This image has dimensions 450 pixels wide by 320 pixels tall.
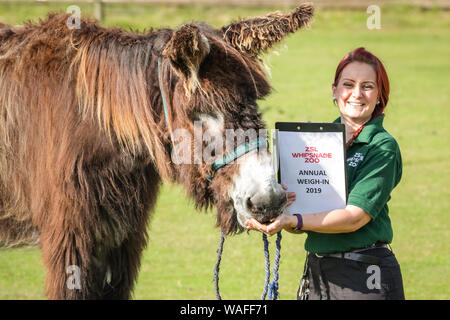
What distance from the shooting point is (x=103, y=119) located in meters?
3.52

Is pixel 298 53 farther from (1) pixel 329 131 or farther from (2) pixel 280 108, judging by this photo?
(1) pixel 329 131

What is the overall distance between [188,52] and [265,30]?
53 centimetres

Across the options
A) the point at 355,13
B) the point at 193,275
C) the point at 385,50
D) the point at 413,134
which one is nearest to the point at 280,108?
the point at 413,134

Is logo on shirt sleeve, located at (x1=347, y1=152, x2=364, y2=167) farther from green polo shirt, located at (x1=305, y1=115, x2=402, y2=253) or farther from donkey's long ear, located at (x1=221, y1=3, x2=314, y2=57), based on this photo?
donkey's long ear, located at (x1=221, y1=3, x2=314, y2=57)

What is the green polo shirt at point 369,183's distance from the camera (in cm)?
334

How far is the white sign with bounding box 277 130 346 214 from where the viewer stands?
3.40 meters

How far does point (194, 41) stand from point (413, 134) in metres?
9.03

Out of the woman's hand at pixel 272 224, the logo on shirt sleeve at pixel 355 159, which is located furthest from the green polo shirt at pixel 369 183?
the woman's hand at pixel 272 224

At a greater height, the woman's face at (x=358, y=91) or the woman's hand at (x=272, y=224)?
the woman's face at (x=358, y=91)

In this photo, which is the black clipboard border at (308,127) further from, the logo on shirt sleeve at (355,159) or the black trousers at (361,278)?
the black trousers at (361,278)

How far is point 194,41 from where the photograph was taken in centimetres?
309

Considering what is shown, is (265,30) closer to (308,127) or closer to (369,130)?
(308,127)

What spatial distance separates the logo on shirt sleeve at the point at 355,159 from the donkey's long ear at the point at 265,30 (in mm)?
812

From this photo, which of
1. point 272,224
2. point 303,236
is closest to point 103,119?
point 272,224
